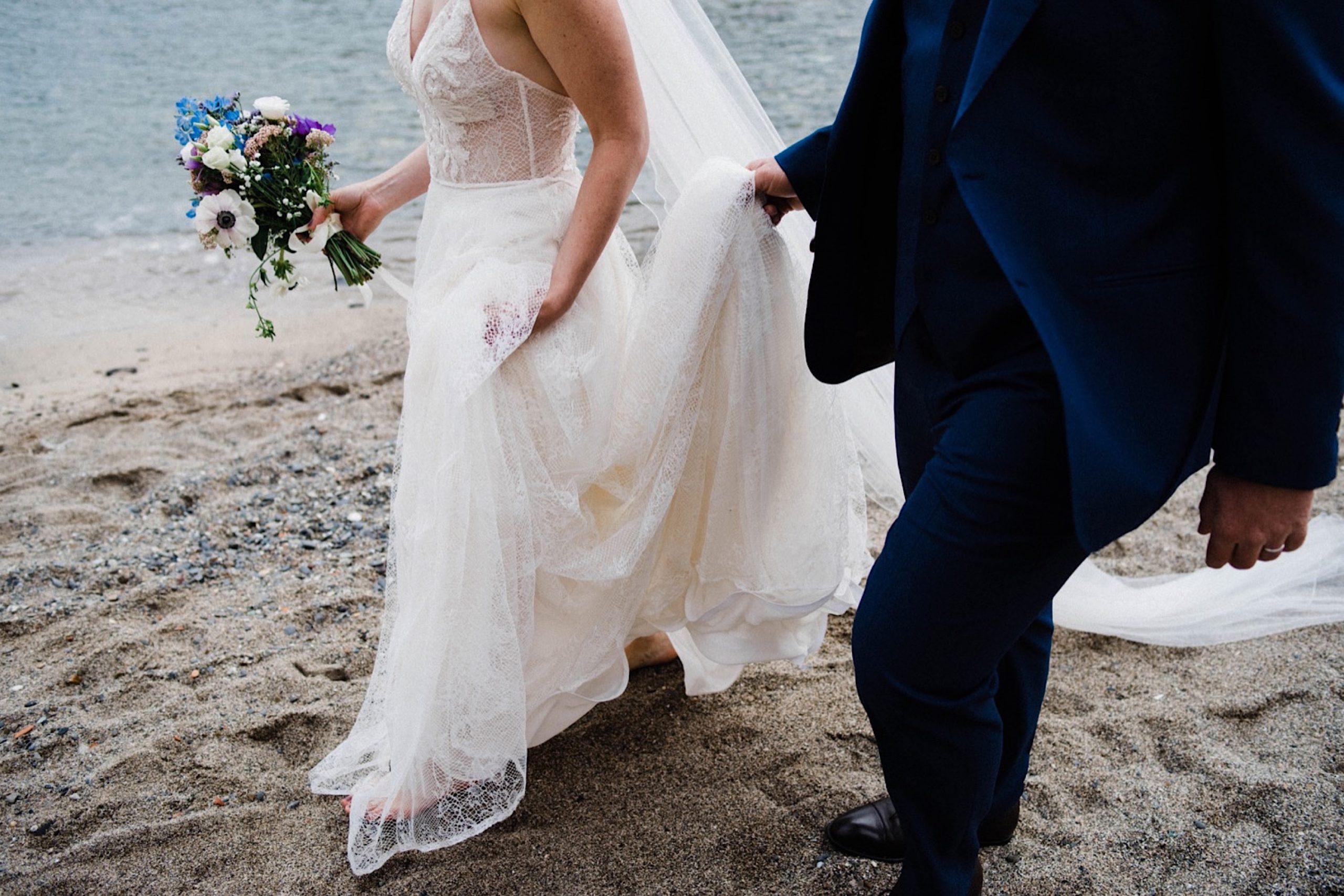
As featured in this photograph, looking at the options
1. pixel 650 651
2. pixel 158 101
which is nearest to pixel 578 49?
pixel 650 651

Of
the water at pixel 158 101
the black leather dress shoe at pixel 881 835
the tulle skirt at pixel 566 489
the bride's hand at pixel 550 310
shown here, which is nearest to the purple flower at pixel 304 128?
the tulle skirt at pixel 566 489

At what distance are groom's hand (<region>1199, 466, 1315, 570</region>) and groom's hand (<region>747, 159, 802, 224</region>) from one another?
1.07 metres

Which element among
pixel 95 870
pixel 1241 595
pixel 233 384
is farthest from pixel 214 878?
pixel 233 384

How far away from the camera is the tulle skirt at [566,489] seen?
2287 mm

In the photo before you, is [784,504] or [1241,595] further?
[1241,595]

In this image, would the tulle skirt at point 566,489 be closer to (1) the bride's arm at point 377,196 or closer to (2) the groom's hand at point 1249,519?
(1) the bride's arm at point 377,196

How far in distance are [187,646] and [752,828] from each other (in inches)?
73.5

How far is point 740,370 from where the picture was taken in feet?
7.89

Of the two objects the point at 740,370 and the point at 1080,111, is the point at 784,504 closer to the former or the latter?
the point at 740,370

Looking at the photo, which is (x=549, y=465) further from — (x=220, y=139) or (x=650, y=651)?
(x=220, y=139)

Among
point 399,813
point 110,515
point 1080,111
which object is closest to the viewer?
point 1080,111

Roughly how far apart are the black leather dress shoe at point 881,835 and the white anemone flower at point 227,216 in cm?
204

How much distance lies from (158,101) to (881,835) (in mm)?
11953

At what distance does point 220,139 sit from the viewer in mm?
2408
